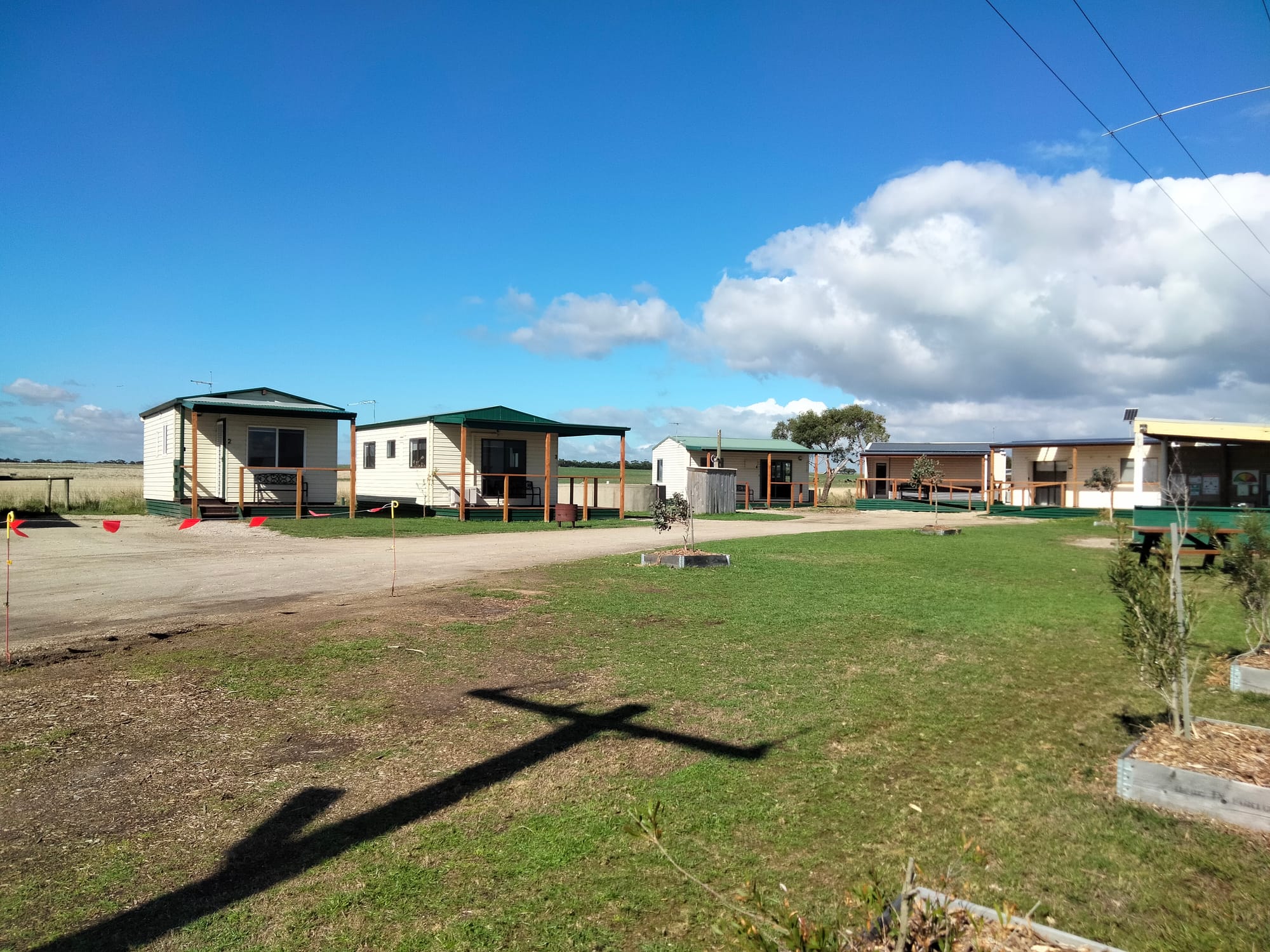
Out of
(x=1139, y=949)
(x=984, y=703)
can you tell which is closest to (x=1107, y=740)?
(x=984, y=703)

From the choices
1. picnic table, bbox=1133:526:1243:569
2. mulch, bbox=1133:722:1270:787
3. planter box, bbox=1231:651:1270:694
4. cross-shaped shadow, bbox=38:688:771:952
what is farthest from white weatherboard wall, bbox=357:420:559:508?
mulch, bbox=1133:722:1270:787

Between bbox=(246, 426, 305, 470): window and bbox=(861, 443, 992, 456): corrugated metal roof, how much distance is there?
27.2 metres

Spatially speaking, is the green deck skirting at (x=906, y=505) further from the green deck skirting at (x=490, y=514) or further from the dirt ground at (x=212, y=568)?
the dirt ground at (x=212, y=568)

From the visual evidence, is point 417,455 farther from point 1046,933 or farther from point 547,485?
point 1046,933

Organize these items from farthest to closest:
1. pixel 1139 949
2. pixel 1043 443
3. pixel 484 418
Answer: pixel 1043 443, pixel 484 418, pixel 1139 949

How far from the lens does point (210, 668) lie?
19.6 feet

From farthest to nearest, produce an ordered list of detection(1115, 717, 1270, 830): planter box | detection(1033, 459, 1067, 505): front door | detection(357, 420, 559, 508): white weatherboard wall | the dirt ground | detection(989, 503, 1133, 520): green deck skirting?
detection(1033, 459, 1067, 505): front door, detection(989, 503, 1133, 520): green deck skirting, detection(357, 420, 559, 508): white weatherboard wall, the dirt ground, detection(1115, 717, 1270, 830): planter box

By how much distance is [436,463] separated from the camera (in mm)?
25031

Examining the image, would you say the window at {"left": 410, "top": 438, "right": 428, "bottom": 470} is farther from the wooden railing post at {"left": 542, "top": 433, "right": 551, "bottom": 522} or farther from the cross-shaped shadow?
the cross-shaped shadow

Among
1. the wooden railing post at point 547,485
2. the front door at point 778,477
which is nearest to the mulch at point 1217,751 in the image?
the wooden railing post at point 547,485

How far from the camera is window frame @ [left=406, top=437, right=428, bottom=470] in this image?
25.4 m

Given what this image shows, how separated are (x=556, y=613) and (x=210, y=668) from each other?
3.47 m

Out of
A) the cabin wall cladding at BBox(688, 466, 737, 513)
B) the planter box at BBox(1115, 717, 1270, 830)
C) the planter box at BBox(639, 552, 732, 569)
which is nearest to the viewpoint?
the planter box at BBox(1115, 717, 1270, 830)

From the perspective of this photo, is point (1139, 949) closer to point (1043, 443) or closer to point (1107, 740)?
point (1107, 740)
